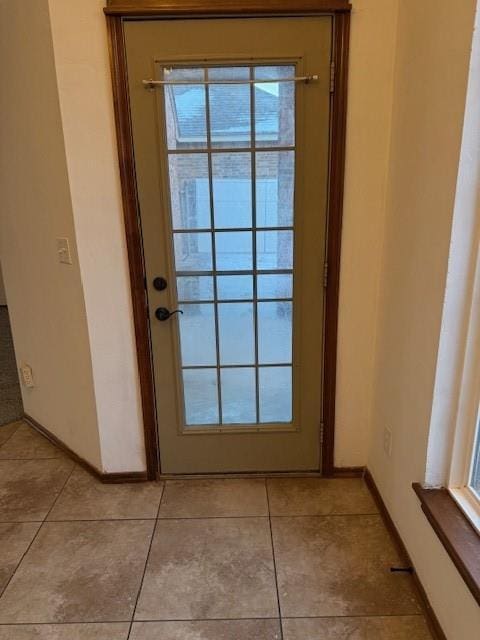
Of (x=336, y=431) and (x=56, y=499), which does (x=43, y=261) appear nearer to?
(x=56, y=499)

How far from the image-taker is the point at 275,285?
6.91ft

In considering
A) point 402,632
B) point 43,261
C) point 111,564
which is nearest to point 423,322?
point 402,632

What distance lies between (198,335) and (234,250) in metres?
0.43

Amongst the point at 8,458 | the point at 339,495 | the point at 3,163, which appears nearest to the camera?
the point at 339,495

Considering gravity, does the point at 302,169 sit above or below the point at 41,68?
below

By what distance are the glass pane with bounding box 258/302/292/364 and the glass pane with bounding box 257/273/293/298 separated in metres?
0.04

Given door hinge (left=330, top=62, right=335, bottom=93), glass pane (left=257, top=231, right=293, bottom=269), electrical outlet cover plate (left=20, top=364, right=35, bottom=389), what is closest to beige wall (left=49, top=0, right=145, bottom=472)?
glass pane (left=257, top=231, right=293, bottom=269)

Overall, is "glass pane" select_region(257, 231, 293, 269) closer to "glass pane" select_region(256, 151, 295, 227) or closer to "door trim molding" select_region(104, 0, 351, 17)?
"glass pane" select_region(256, 151, 295, 227)

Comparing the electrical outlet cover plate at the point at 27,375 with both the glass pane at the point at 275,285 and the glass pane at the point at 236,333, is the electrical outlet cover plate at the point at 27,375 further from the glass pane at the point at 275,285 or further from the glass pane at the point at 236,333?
the glass pane at the point at 275,285

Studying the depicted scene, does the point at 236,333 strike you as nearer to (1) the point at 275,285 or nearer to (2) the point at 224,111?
(1) the point at 275,285

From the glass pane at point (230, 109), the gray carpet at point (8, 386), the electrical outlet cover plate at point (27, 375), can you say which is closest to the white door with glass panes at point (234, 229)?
the glass pane at point (230, 109)

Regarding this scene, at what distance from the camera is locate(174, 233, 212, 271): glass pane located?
6.72 feet

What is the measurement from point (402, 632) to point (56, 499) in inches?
62.3

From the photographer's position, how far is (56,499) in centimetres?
223
